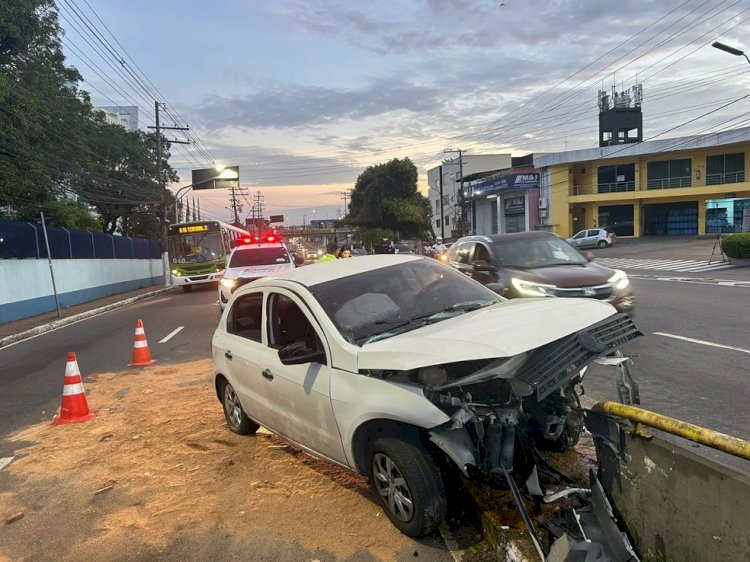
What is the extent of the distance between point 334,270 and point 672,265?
25.7m

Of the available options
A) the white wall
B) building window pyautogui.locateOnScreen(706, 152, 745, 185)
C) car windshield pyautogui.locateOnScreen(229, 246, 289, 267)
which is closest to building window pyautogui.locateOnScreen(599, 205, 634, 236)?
building window pyautogui.locateOnScreen(706, 152, 745, 185)

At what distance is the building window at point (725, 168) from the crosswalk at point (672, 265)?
18.6 meters

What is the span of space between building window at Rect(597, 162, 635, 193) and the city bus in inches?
1416

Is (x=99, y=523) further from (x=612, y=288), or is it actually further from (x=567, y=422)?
(x=612, y=288)

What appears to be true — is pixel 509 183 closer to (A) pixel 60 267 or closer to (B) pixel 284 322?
(A) pixel 60 267

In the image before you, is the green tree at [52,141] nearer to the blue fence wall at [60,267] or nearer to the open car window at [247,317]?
the blue fence wall at [60,267]

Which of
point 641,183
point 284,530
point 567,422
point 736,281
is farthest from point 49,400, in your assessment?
point 641,183

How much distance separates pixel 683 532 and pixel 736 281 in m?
17.5

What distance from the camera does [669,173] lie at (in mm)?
46562

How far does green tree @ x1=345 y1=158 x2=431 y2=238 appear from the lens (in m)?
66.8

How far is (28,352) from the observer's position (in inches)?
463

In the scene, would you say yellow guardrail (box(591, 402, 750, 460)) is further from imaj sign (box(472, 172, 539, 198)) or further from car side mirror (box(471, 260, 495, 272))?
imaj sign (box(472, 172, 539, 198))

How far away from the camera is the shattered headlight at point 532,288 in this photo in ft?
26.7

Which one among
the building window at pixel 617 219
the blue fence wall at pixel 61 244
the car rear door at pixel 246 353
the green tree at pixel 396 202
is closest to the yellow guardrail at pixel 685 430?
the car rear door at pixel 246 353
